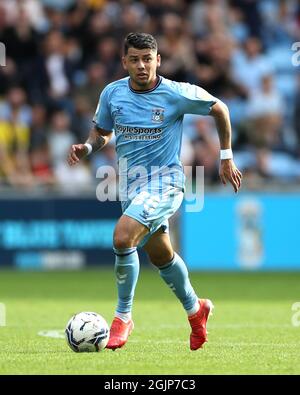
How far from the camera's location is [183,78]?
58.5 feet

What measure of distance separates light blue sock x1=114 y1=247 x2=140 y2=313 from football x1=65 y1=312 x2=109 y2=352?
0.30 metres

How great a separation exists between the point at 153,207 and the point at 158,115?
684 mm

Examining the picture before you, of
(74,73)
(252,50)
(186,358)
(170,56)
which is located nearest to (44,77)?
(74,73)

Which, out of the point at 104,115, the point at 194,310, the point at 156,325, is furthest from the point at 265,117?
the point at 194,310

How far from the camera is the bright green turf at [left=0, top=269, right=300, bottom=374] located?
7.01 m

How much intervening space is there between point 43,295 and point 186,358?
19.0 ft

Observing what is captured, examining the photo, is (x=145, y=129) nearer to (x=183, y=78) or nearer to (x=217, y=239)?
(x=217, y=239)

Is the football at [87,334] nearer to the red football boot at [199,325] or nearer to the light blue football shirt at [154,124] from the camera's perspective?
the red football boot at [199,325]

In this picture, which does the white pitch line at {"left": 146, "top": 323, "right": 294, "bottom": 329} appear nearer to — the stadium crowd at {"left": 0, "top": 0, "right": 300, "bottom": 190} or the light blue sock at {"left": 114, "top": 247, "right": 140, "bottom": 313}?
the light blue sock at {"left": 114, "top": 247, "right": 140, "bottom": 313}

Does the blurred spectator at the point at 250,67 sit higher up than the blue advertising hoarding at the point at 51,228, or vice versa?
the blurred spectator at the point at 250,67

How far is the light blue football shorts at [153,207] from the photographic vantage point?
791 cm

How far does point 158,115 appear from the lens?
8.17m

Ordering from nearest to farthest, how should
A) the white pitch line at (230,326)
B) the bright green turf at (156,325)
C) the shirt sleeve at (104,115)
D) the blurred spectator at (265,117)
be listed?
the bright green turf at (156,325)
the shirt sleeve at (104,115)
the white pitch line at (230,326)
the blurred spectator at (265,117)

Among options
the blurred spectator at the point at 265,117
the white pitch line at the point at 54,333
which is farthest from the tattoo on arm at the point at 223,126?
the blurred spectator at the point at 265,117
